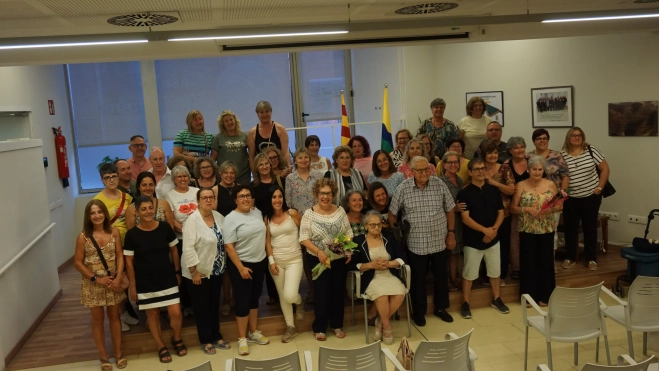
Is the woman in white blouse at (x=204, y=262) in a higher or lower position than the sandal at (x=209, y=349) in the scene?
higher

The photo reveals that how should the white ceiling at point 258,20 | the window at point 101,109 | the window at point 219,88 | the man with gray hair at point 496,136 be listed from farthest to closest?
the window at point 219,88, the window at point 101,109, the man with gray hair at point 496,136, the white ceiling at point 258,20

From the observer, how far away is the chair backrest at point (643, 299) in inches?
184

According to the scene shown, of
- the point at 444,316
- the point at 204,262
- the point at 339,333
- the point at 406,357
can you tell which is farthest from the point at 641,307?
the point at 204,262

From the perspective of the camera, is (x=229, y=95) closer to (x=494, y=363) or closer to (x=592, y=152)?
(x=592, y=152)

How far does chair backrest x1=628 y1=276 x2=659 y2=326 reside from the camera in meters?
4.68

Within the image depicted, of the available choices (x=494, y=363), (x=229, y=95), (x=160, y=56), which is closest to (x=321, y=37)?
(x=160, y=56)

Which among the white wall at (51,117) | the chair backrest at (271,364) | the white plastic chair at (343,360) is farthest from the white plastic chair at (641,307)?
the white wall at (51,117)

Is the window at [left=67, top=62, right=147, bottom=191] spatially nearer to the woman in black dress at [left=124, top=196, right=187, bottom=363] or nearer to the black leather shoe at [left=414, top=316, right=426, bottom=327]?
the woman in black dress at [left=124, top=196, right=187, bottom=363]

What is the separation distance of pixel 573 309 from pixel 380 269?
181cm

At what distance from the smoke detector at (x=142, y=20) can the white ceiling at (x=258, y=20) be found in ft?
0.33

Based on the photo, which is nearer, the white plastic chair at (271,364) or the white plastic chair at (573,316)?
the white plastic chair at (271,364)

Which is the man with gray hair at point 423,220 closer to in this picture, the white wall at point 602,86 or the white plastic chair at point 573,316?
the white plastic chair at point 573,316

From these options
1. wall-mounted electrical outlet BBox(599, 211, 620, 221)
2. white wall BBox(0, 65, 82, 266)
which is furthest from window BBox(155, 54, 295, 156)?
wall-mounted electrical outlet BBox(599, 211, 620, 221)

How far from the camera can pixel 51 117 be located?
920cm
